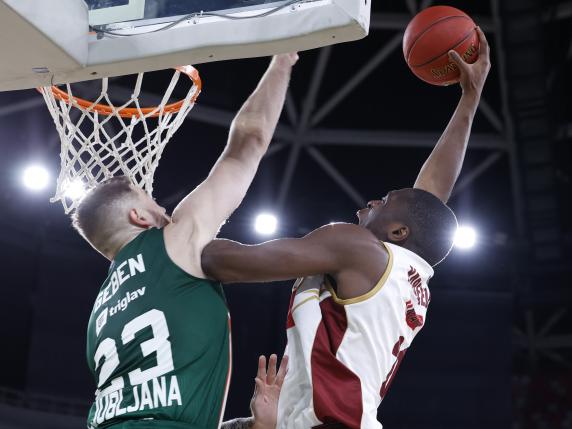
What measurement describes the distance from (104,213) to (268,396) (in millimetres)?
824

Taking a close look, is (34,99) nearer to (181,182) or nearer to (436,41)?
(181,182)

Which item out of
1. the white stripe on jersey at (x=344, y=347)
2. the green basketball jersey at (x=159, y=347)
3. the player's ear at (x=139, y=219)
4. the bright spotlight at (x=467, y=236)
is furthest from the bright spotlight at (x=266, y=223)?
the green basketball jersey at (x=159, y=347)

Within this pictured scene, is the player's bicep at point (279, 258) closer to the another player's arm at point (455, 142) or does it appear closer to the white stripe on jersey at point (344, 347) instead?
the white stripe on jersey at point (344, 347)

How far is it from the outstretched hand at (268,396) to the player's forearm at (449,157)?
109 cm

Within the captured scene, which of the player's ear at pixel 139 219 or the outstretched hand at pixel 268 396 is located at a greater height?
the player's ear at pixel 139 219

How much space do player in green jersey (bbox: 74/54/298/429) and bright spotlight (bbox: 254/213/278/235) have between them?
7.45m

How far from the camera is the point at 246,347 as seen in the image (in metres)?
10.6

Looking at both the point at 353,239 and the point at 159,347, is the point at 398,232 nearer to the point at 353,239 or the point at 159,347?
the point at 353,239

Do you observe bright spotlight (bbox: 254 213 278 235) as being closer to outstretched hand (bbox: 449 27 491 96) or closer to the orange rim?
the orange rim

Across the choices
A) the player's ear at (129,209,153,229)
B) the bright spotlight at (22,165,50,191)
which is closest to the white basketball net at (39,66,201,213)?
the player's ear at (129,209,153,229)

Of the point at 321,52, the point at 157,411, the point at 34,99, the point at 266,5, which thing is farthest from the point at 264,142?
the point at 34,99

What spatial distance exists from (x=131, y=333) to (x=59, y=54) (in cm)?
114

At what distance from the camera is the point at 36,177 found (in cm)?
960

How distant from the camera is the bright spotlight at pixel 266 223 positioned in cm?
1052
